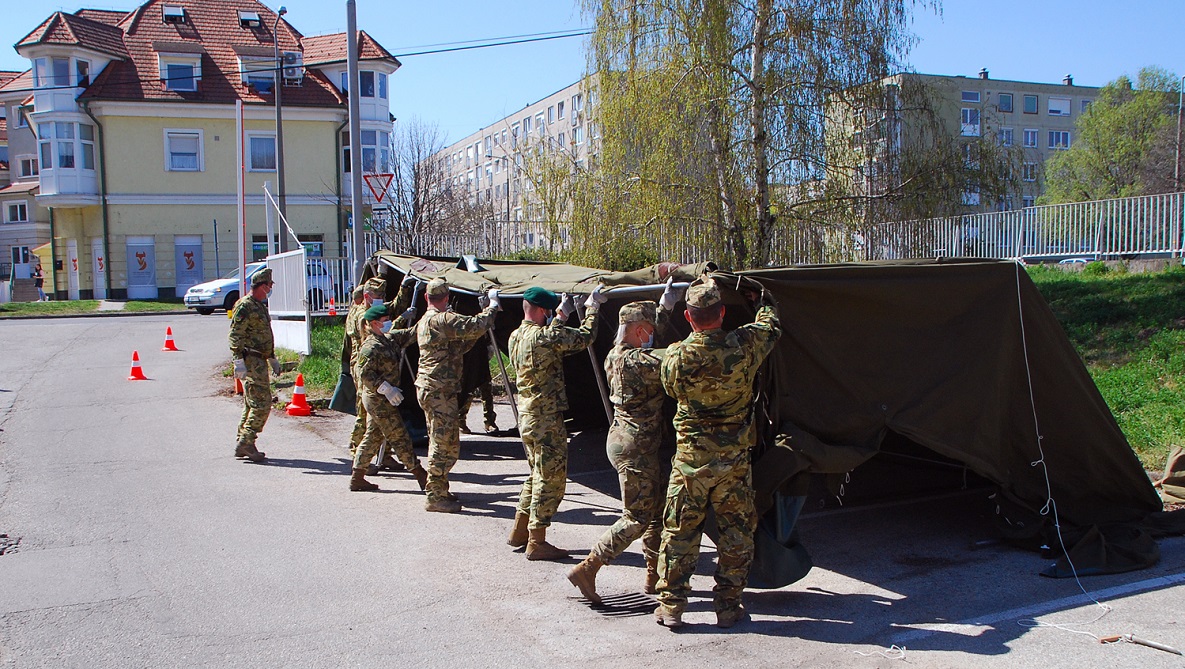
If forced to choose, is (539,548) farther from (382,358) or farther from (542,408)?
(382,358)

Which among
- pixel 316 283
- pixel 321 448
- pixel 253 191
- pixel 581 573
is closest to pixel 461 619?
pixel 581 573

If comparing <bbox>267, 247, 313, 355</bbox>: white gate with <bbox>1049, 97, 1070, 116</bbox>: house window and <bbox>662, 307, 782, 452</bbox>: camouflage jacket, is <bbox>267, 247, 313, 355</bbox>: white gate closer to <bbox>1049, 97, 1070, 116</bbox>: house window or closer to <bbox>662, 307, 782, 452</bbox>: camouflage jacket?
<bbox>662, 307, 782, 452</bbox>: camouflage jacket

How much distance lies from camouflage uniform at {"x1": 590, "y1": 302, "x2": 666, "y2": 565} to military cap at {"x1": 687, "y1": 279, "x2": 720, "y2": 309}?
56cm

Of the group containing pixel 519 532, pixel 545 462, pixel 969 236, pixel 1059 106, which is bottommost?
pixel 519 532

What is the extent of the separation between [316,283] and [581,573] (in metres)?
14.7

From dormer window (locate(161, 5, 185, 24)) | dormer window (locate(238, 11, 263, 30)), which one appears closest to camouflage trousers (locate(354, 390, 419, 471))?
dormer window (locate(238, 11, 263, 30))

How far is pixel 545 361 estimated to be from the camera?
660 cm

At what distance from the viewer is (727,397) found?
515 centimetres

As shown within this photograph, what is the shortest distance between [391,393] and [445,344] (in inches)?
34.2

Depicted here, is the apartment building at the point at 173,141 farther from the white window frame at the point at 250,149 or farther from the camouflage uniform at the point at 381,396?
the camouflage uniform at the point at 381,396

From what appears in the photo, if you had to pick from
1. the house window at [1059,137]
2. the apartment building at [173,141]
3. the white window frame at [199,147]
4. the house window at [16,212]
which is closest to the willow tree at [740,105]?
the apartment building at [173,141]

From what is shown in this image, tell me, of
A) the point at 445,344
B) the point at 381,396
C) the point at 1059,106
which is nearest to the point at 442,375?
the point at 445,344

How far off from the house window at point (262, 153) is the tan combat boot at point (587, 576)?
115ft

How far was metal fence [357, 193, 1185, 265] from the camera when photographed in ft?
48.6
